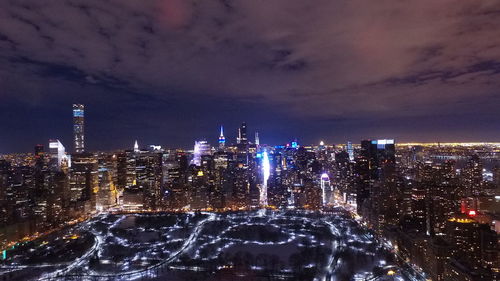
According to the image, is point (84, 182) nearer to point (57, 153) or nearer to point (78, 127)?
point (57, 153)

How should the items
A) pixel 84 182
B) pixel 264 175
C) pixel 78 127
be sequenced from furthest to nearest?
1. pixel 78 127
2. pixel 264 175
3. pixel 84 182

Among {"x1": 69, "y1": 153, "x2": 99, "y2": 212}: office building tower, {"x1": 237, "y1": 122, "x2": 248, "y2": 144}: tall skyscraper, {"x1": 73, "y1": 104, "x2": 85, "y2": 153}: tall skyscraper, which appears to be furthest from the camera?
{"x1": 237, "y1": 122, "x2": 248, "y2": 144}: tall skyscraper

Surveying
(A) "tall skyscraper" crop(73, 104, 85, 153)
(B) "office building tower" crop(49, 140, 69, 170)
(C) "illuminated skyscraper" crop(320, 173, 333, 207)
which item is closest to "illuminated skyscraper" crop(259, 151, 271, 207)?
(C) "illuminated skyscraper" crop(320, 173, 333, 207)

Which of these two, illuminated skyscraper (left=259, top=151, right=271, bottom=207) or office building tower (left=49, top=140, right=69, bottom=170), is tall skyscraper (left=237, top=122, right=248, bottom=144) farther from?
office building tower (left=49, top=140, right=69, bottom=170)

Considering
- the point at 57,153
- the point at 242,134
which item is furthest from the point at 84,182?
the point at 242,134

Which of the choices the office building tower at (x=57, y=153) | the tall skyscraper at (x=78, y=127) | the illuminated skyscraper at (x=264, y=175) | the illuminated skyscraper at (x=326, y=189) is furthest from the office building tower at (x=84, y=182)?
the illuminated skyscraper at (x=326, y=189)

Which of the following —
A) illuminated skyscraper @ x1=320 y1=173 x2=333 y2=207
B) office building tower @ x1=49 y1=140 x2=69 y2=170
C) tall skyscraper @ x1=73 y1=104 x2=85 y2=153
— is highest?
tall skyscraper @ x1=73 y1=104 x2=85 y2=153

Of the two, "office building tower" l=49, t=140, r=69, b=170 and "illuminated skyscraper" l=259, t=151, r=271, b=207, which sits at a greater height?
"office building tower" l=49, t=140, r=69, b=170

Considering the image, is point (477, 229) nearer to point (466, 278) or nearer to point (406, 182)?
point (466, 278)

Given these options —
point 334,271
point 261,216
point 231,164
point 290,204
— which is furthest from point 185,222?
point 231,164
